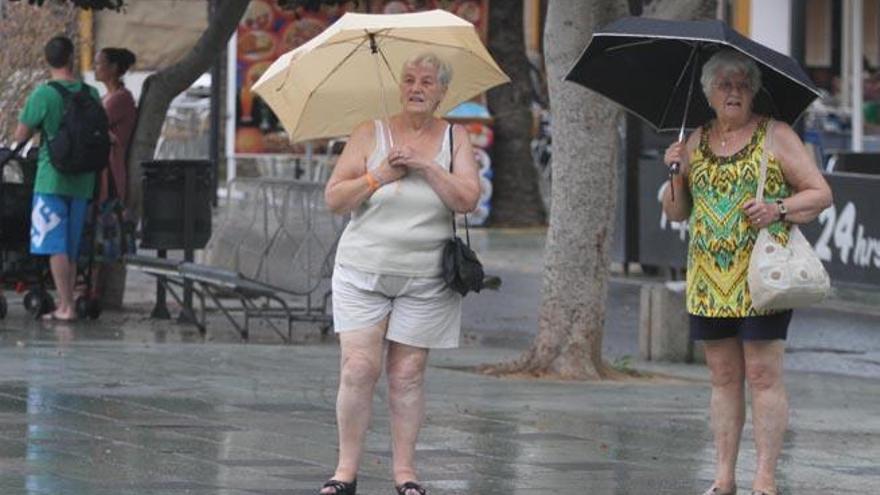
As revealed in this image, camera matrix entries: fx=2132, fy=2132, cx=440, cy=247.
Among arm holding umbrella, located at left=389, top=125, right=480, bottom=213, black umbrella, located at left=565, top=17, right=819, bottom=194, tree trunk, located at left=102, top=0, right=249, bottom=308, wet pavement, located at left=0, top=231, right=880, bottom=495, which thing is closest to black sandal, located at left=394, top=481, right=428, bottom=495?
wet pavement, located at left=0, top=231, right=880, bottom=495

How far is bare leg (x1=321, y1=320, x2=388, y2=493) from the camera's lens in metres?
7.94

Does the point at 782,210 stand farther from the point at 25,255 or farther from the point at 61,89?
the point at 25,255

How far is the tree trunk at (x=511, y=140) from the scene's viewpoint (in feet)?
85.6

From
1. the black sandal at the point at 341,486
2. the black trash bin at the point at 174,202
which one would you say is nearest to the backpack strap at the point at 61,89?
the black trash bin at the point at 174,202

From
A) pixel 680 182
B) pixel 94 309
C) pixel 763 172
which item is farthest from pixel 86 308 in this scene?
pixel 763 172

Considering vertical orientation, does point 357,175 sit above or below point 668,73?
below

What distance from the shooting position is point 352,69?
8820 mm

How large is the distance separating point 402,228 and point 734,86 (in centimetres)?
135

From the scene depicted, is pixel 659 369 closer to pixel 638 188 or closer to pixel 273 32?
pixel 638 188

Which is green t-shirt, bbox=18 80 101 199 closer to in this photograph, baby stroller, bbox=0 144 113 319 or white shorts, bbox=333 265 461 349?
baby stroller, bbox=0 144 113 319

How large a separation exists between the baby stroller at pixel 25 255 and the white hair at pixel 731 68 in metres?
7.72

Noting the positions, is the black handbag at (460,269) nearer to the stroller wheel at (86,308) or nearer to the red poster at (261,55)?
the stroller wheel at (86,308)

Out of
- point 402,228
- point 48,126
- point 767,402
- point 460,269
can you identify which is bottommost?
point 767,402

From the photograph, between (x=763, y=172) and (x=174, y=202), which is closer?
(x=763, y=172)
